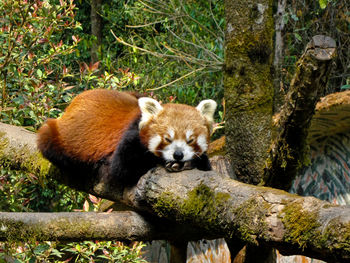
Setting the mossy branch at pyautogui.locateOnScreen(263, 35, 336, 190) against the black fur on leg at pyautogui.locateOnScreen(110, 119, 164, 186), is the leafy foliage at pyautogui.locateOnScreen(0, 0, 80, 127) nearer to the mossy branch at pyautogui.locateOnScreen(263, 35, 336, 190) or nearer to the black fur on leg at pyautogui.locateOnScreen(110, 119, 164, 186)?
the black fur on leg at pyautogui.locateOnScreen(110, 119, 164, 186)

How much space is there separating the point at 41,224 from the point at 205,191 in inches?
28.6

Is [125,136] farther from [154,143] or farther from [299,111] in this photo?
[299,111]

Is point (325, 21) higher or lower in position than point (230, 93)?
higher

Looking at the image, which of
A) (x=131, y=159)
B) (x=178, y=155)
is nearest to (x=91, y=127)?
(x=131, y=159)

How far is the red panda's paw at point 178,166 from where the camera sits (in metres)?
2.09

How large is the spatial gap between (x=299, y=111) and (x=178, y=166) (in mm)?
631

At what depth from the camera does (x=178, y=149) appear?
2.33 metres

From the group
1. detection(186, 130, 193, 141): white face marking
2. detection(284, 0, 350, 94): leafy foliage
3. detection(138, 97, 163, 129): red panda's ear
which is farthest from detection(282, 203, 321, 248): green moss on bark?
detection(284, 0, 350, 94): leafy foliage

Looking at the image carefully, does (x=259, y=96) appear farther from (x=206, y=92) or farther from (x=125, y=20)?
(x=125, y=20)

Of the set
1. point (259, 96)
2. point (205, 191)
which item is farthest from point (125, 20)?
point (205, 191)

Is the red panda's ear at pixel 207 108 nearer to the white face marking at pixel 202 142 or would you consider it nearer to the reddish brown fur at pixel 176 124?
→ the reddish brown fur at pixel 176 124

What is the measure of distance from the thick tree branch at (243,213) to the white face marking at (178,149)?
217mm

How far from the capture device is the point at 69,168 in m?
2.68

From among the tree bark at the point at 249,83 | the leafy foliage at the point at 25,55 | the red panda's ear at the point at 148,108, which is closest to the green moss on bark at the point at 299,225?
the red panda's ear at the point at 148,108
